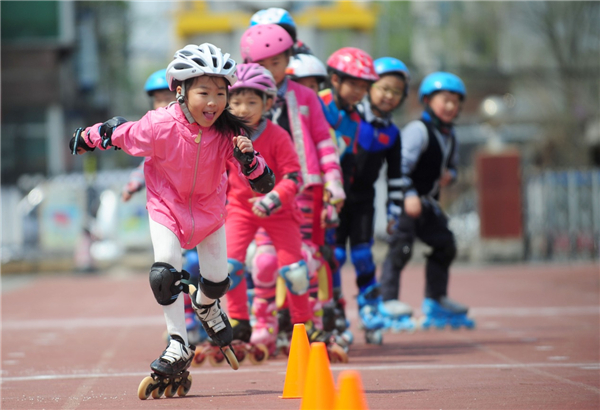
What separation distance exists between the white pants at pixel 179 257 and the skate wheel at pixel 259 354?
1313 mm

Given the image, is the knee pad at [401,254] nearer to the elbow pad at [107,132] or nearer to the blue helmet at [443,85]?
the blue helmet at [443,85]

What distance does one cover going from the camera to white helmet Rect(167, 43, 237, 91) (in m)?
5.26

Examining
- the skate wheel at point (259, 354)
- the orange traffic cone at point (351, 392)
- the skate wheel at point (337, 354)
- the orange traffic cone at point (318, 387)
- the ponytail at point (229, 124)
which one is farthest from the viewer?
the skate wheel at point (259, 354)

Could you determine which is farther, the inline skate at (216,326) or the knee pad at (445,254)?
the knee pad at (445,254)

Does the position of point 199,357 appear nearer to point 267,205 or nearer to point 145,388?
point 267,205

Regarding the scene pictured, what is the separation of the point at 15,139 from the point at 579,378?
30.7 meters

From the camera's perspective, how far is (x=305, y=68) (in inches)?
297

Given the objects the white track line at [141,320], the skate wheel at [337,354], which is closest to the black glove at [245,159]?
the skate wheel at [337,354]

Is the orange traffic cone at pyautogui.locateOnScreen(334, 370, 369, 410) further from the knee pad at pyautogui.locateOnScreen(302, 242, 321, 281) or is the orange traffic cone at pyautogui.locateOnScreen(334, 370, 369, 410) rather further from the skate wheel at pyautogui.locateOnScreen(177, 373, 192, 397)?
the knee pad at pyautogui.locateOnScreen(302, 242, 321, 281)

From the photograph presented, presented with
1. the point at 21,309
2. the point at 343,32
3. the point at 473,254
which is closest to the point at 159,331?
the point at 21,309

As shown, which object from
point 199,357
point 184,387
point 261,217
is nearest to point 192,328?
point 199,357

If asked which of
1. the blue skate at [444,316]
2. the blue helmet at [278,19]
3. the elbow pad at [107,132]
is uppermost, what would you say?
the blue helmet at [278,19]

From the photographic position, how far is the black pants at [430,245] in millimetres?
8883

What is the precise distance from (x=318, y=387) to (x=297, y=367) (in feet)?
3.14
